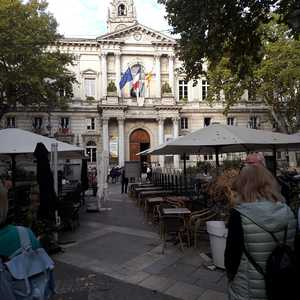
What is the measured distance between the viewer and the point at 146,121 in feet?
140

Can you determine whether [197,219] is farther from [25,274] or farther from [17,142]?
[25,274]

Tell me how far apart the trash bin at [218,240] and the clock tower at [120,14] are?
1782 inches

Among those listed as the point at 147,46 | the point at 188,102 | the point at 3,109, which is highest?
the point at 147,46

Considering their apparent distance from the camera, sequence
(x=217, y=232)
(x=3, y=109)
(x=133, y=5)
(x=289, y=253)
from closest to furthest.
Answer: (x=289, y=253) < (x=217, y=232) < (x=3, y=109) < (x=133, y=5)

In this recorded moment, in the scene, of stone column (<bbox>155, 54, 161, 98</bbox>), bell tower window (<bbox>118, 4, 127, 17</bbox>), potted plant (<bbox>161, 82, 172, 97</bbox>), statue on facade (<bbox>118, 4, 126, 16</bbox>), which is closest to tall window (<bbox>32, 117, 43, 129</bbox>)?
stone column (<bbox>155, 54, 161, 98</bbox>)

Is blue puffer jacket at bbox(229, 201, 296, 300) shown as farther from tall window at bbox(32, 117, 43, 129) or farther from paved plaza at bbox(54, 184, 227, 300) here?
tall window at bbox(32, 117, 43, 129)

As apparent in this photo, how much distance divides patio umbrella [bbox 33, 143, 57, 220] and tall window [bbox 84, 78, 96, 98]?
120 ft

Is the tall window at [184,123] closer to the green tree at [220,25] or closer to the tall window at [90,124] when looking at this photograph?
the tall window at [90,124]

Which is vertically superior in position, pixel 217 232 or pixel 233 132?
pixel 233 132

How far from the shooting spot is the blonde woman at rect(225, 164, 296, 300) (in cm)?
261

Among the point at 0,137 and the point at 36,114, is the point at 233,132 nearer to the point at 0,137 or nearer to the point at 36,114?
the point at 0,137

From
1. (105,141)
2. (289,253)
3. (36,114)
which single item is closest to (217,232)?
(289,253)

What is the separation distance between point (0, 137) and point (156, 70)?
3551 cm

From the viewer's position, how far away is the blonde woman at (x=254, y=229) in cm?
261
